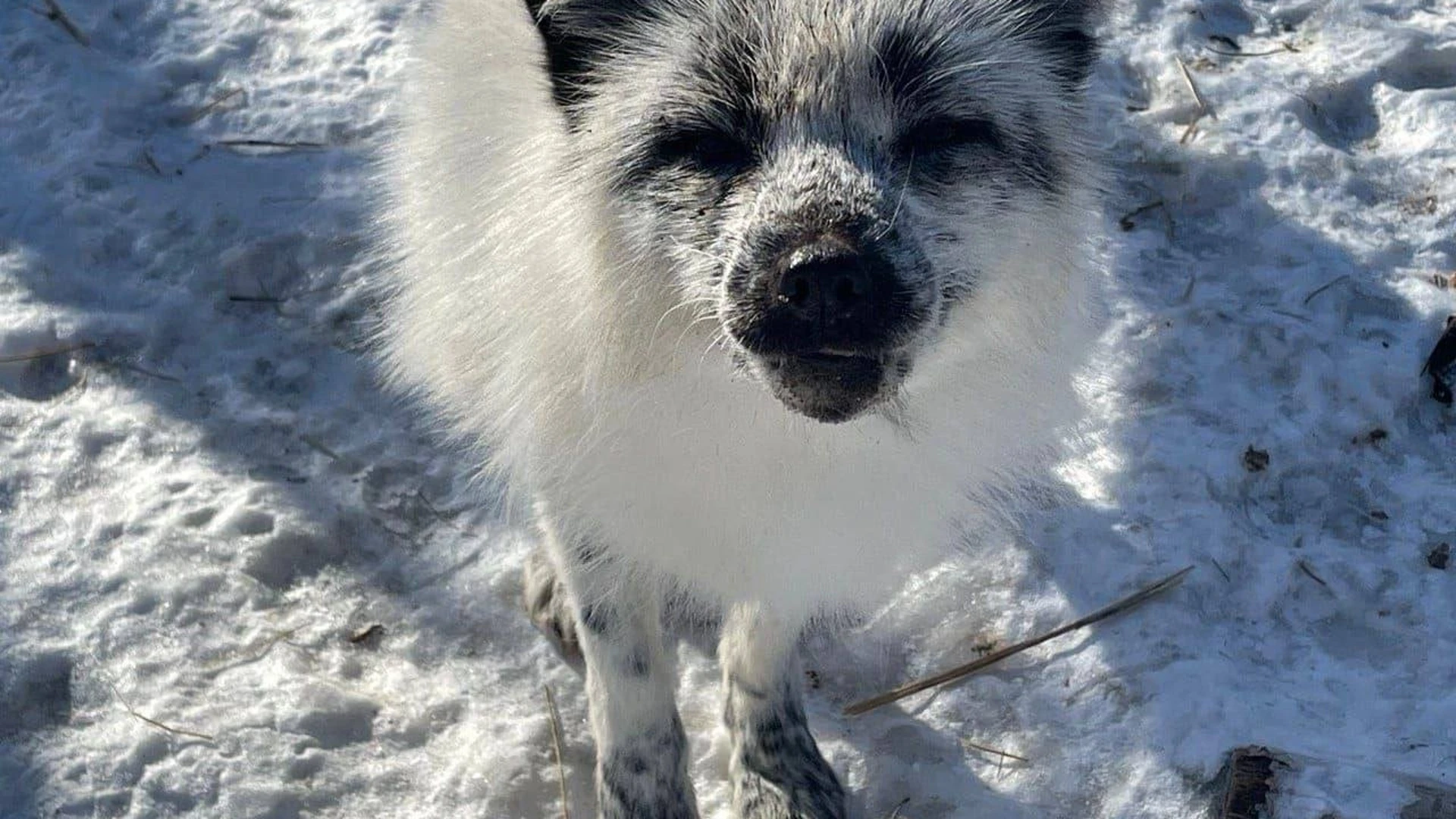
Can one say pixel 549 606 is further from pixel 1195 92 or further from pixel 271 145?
pixel 1195 92

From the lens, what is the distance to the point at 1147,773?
2.92 meters

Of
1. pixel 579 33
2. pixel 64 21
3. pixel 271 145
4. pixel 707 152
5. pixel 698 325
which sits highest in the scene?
pixel 579 33

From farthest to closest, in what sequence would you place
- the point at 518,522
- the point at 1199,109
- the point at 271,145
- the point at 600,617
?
the point at 271,145, the point at 1199,109, the point at 518,522, the point at 600,617

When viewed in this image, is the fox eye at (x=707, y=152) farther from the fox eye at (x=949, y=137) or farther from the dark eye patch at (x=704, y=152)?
the fox eye at (x=949, y=137)

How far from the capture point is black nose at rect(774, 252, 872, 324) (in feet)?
6.40

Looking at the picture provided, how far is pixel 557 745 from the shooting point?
3084mm

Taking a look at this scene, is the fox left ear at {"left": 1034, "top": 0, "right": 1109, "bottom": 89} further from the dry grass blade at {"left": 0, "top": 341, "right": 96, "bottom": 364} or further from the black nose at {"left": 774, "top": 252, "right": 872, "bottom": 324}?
the dry grass blade at {"left": 0, "top": 341, "right": 96, "bottom": 364}

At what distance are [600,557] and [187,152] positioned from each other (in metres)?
2.54

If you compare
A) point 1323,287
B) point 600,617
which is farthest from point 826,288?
point 1323,287

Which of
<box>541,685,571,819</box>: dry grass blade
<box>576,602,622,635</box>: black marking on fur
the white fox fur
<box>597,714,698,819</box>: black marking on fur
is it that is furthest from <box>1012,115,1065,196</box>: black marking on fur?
<box>541,685,571,819</box>: dry grass blade

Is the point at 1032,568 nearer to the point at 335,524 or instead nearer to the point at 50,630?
the point at 335,524

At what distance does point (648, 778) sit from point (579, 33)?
1.58m

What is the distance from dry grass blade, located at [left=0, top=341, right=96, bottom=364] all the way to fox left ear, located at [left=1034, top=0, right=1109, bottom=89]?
2860 millimetres

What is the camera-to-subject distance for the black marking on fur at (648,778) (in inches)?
114
